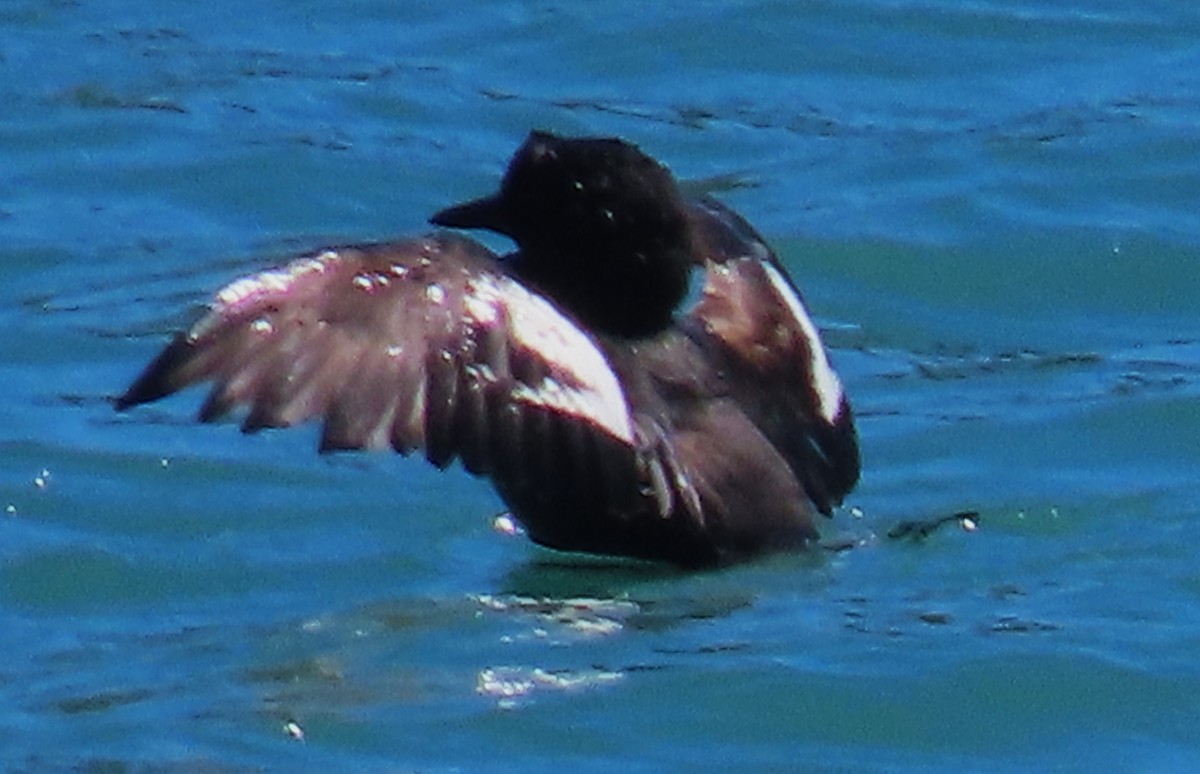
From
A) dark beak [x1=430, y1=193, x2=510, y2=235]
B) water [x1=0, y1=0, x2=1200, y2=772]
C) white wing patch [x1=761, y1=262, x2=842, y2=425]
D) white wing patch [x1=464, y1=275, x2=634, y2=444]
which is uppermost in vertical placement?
dark beak [x1=430, y1=193, x2=510, y2=235]

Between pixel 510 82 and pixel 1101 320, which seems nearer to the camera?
pixel 1101 320

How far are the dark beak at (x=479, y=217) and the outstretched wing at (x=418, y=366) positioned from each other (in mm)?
493

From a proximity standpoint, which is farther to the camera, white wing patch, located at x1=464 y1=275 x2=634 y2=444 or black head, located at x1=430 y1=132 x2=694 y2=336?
black head, located at x1=430 y1=132 x2=694 y2=336

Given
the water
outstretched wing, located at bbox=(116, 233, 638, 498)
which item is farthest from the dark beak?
the water

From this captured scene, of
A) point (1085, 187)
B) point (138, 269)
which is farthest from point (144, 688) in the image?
point (1085, 187)

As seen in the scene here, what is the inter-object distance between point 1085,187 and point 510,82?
2.08m

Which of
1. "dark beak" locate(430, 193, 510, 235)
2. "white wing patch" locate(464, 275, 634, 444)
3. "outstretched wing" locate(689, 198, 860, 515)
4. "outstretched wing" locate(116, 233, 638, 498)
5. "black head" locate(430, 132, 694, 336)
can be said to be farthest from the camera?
"outstretched wing" locate(689, 198, 860, 515)

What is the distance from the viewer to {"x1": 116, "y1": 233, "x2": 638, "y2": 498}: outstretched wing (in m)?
7.42

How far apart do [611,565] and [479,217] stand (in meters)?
0.87

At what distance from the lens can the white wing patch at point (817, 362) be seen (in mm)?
8805

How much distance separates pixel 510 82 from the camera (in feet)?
41.4

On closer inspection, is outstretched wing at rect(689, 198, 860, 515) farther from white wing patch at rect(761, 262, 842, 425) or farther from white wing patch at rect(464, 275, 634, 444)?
white wing patch at rect(464, 275, 634, 444)

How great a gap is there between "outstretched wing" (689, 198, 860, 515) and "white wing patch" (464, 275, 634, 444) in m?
0.69

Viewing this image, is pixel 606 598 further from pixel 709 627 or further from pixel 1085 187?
pixel 1085 187
